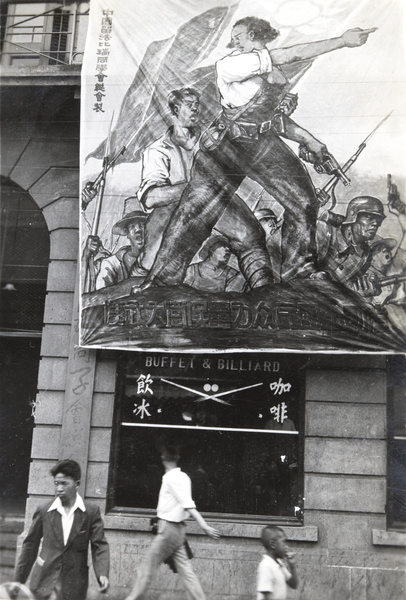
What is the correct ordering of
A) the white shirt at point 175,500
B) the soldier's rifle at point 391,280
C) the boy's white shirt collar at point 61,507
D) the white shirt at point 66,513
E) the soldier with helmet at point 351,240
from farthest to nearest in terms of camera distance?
1. the soldier with helmet at point 351,240
2. the soldier's rifle at point 391,280
3. the white shirt at point 175,500
4. the boy's white shirt collar at point 61,507
5. the white shirt at point 66,513

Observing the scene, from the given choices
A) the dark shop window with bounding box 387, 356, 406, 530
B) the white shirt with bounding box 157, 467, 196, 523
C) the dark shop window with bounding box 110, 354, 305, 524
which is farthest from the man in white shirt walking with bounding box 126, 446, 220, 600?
the dark shop window with bounding box 387, 356, 406, 530

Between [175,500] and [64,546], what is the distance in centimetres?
164

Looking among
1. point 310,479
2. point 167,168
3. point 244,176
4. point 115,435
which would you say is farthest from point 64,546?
point 244,176

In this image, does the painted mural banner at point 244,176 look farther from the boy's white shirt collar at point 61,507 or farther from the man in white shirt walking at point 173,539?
the boy's white shirt collar at point 61,507

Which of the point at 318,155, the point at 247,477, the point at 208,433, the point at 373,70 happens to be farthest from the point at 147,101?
the point at 247,477

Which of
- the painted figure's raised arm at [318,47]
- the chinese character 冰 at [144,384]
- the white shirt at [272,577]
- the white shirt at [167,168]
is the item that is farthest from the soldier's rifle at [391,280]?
the white shirt at [272,577]

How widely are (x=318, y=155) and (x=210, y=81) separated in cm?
199

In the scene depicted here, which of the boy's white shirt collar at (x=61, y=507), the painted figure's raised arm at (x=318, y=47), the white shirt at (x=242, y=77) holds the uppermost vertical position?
the painted figure's raised arm at (x=318, y=47)

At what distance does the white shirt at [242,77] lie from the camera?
924cm

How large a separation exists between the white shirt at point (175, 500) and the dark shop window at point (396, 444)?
3.20m

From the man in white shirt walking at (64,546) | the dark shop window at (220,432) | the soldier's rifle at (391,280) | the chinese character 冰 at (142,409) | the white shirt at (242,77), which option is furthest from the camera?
the chinese character 冰 at (142,409)

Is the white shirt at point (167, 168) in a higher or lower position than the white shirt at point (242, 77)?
lower

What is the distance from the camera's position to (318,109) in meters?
9.04

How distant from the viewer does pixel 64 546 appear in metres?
6.62
